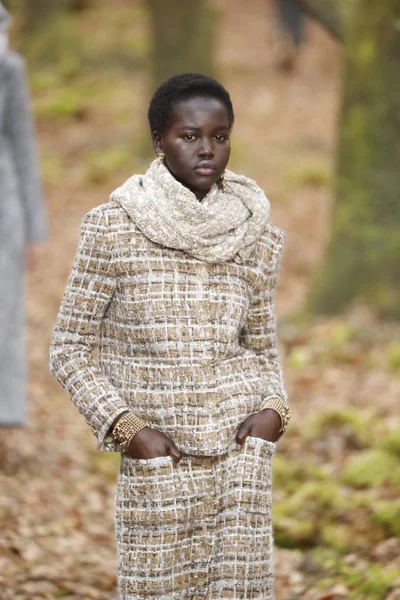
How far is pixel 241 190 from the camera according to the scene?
3.17 m

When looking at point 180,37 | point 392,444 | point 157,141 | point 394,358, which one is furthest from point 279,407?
point 180,37

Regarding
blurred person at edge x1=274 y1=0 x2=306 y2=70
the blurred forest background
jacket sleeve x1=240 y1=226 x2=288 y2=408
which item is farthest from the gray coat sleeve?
blurred person at edge x1=274 y1=0 x2=306 y2=70

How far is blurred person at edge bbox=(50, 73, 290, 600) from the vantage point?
293 centimetres

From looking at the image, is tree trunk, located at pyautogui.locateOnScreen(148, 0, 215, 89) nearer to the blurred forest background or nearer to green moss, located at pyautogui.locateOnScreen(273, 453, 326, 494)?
the blurred forest background

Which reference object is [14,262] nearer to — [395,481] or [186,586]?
[395,481]

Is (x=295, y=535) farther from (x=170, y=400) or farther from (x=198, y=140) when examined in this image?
(x=198, y=140)

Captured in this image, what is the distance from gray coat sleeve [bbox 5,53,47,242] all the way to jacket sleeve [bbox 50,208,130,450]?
2.85m

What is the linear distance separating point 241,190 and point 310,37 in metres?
18.9

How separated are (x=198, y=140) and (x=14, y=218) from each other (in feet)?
9.36

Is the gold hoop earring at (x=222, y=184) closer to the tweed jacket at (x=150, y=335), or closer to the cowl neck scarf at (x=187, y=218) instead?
the cowl neck scarf at (x=187, y=218)

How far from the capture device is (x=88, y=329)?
3.02 metres

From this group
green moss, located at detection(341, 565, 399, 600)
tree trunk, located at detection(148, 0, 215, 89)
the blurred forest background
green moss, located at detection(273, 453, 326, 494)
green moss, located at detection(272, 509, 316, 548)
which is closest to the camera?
green moss, located at detection(341, 565, 399, 600)

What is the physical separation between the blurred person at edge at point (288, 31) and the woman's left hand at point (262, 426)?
1618cm

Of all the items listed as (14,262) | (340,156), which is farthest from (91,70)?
(14,262)
